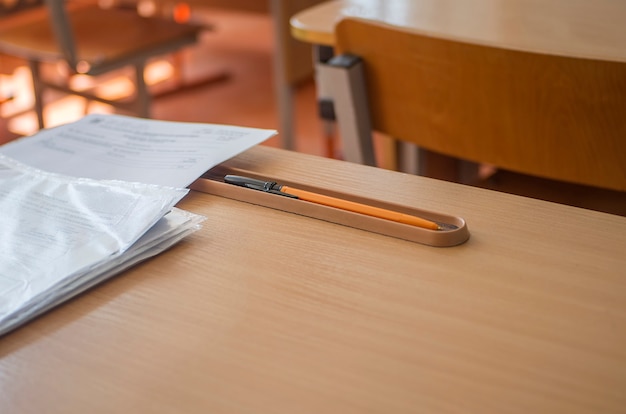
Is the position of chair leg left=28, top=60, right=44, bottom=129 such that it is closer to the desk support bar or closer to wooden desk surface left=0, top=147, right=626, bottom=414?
the desk support bar

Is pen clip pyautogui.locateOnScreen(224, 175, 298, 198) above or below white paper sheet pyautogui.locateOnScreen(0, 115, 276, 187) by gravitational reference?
below

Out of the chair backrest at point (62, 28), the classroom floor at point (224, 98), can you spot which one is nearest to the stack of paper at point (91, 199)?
the chair backrest at point (62, 28)

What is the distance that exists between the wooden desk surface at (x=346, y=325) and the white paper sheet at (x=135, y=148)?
0.33ft

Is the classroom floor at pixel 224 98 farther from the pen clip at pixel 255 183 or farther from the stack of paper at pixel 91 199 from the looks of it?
the pen clip at pixel 255 183

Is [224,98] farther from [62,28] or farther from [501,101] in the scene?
[501,101]

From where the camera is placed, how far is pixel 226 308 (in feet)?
1.82

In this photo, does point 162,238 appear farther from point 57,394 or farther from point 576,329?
point 576,329

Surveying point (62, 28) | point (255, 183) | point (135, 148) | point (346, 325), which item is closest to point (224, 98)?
point (62, 28)

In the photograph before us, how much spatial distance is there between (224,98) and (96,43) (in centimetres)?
108

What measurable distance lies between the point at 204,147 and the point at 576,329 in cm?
42

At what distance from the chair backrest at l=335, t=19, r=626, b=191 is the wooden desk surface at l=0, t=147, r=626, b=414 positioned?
316 millimetres

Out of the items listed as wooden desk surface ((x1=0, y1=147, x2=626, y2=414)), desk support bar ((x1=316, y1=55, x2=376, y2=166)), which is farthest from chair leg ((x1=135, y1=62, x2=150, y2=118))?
wooden desk surface ((x1=0, y1=147, x2=626, y2=414))

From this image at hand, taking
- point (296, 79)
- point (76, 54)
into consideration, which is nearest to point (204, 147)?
point (76, 54)

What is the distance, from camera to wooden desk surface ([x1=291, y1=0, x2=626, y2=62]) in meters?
1.19
